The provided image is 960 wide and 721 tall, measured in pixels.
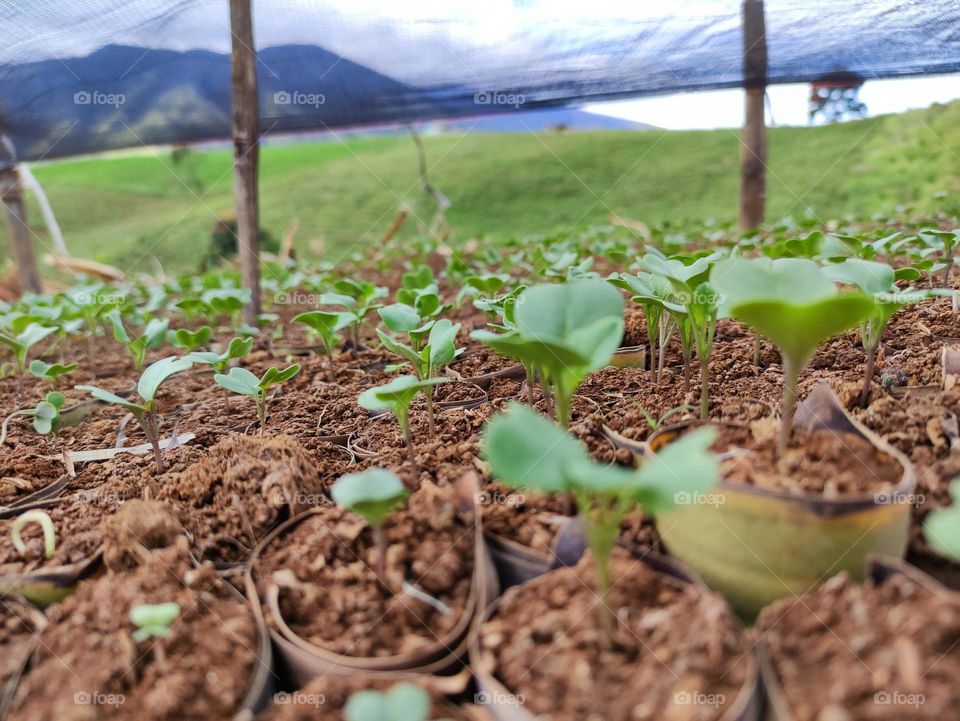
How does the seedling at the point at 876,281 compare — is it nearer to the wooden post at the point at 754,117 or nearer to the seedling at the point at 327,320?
the seedling at the point at 327,320

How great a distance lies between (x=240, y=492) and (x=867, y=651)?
98cm

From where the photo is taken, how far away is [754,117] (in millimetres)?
4633

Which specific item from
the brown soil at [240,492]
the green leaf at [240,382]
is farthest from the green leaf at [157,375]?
the brown soil at [240,492]

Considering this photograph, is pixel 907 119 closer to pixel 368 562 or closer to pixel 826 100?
pixel 826 100

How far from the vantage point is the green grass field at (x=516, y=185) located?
8.49 m

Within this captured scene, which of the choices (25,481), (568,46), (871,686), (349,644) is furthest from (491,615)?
(568,46)

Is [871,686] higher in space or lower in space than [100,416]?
higher

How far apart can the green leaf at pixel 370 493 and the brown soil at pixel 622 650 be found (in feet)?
0.63

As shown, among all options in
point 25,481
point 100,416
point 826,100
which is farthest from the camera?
point 826,100

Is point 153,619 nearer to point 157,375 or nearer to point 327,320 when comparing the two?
point 157,375

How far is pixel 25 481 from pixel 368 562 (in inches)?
39.8

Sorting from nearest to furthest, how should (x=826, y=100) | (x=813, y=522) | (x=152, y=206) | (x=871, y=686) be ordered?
(x=871, y=686) → (x=813, y=522) → (x=826, y=100) → (x=152, y=206)

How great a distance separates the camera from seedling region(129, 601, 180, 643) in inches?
30.5

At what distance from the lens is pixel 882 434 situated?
1097mm
